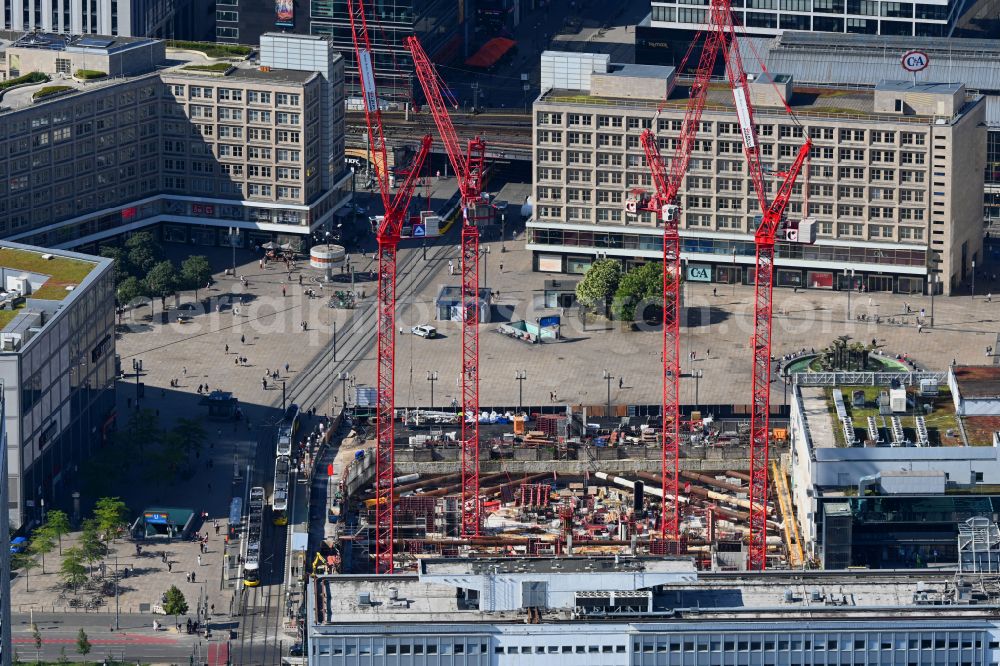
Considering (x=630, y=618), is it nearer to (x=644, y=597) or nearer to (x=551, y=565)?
(x=644, y=597)

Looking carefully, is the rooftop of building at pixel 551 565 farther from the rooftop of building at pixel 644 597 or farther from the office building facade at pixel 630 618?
the rooftop of building at pixel 644 597

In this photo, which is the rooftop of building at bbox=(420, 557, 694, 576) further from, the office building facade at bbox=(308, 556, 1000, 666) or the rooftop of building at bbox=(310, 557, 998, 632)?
the rooftop of building at bbox=(310, 557, 998, 632)

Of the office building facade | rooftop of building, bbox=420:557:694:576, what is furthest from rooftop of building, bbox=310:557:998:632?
rooftop of building, bbox=420:557:694:576

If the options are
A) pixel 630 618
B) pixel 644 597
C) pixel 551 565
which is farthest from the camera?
pixel 551 565

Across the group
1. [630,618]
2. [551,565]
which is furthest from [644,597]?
[551,565]

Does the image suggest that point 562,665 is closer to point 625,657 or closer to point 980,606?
point 625,657

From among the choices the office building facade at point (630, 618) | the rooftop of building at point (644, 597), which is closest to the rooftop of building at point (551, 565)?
the office building facade at point (630, 618)

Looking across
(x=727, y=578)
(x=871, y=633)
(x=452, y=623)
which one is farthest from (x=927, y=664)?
Answer: (x=452, y=623)

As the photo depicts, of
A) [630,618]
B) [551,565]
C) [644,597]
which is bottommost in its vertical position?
[630,618]
